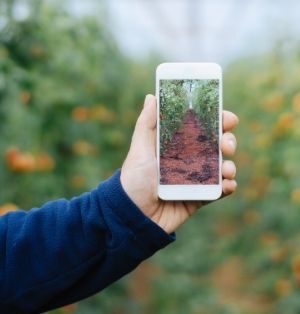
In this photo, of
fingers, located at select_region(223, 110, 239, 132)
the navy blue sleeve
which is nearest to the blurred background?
the navy blue sleeve

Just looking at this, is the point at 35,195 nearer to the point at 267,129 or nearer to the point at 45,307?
the point at 45,307

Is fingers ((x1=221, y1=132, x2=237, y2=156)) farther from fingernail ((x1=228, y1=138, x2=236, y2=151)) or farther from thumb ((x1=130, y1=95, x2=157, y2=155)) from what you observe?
thumb ((x1=130, y1=95, x2=157, y2=155))

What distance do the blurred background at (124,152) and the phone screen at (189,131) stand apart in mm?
1141

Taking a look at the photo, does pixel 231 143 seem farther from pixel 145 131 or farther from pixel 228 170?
pixel 145 131

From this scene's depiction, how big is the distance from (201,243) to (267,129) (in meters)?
1.26

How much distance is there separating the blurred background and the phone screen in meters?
1.14

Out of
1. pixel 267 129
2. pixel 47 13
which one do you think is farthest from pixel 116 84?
pixel 47 13

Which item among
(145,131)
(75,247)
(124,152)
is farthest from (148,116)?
(124,152)

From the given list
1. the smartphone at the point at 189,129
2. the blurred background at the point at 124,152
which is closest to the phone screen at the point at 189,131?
the smartphone at the point at 189,129

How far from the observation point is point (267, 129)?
482 centimetres

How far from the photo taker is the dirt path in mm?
1350

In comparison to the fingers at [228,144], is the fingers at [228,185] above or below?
below

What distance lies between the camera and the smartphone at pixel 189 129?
1.35 m

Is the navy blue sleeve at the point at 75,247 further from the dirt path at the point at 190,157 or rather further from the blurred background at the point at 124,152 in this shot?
the blurred background at the point at 124,152
